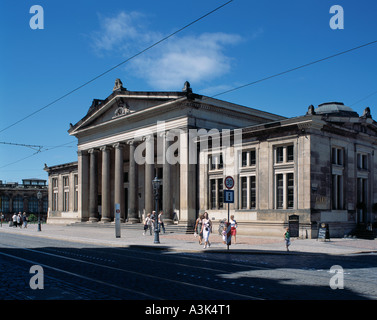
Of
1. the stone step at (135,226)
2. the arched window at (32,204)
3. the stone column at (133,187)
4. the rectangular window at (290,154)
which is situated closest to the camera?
the rectangular window at (290,154)

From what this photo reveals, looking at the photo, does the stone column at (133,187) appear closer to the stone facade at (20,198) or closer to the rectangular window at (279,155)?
the rectangular window at (279,155)

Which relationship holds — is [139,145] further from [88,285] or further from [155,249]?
[88,285]

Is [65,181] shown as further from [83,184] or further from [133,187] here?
[133,187]

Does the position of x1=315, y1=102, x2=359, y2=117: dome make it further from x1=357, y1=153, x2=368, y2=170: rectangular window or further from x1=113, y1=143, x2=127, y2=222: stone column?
x1=113, y1=143, x2=127, y2=222: stone column

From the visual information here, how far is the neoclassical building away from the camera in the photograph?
102ft

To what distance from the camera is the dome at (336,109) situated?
1679 inches

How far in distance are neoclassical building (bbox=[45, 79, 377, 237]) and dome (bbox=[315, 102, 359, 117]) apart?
4.1 inches

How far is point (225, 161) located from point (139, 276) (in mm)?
22922

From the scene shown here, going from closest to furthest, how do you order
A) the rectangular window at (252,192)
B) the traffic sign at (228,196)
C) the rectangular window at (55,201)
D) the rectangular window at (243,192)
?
the traffic sign at (228,196)
the rectangular window at (252,192)
the rectangular window at (243,192)
the rectangular window at (55,201)

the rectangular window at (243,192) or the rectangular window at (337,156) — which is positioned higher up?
the rectangular window at (337,156)

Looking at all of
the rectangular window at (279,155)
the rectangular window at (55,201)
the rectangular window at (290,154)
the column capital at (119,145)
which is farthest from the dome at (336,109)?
the rectangular window at (55,201)

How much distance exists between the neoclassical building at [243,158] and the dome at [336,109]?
105 mm

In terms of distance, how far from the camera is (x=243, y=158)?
35.0 m

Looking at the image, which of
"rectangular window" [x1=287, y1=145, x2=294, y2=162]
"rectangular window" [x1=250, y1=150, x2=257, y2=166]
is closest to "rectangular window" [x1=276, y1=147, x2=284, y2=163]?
"rectangular window" [x1=287, y1=145, x2=294, y2=162]
